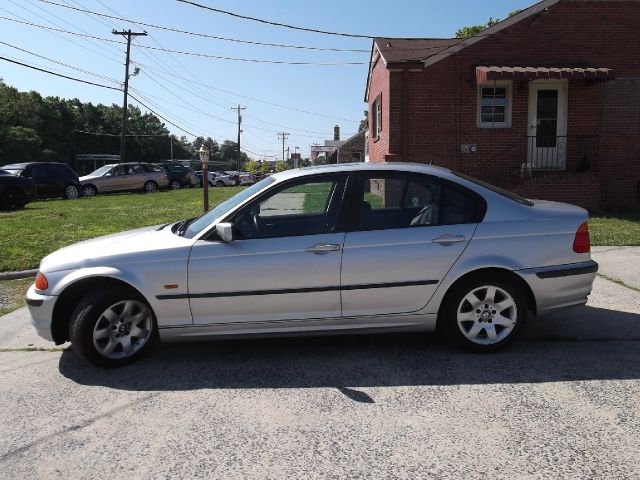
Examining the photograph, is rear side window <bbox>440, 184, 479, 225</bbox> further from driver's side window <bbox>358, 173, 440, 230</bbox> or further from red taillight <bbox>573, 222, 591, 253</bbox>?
red taillight <bbox>573, 222, 591, 253</bbox>

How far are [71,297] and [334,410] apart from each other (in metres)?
2.34

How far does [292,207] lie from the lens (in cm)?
502

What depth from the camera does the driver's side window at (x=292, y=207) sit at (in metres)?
4.39

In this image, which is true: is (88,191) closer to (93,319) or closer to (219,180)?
(219,180)

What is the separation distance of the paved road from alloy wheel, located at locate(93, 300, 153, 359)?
7.1 inches

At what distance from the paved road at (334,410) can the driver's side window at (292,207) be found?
1045 mm

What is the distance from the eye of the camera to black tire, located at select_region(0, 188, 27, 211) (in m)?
15.5

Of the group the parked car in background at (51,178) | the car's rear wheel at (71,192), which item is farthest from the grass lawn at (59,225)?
the car's rear wheel at (71,192)

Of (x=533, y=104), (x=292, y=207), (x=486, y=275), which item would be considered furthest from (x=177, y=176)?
(x=486, y=275)

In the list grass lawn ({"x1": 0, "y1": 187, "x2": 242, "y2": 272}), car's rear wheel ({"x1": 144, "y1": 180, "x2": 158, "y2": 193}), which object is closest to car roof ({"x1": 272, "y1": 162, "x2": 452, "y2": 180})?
grass lawn ({"x1": 0, "y1": 187, "x2": 242, "y2": 272})

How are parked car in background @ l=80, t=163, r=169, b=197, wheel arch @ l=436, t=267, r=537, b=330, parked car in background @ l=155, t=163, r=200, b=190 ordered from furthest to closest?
parked car in background @ l=155, t=163, r=200, b=190
parked car in background @ l=80, t=163, r=169, b=197
wheel arch @ l=436, t=267, r=537, b=330

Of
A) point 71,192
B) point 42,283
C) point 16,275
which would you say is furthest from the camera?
point 71,192

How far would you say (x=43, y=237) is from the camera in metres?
10.2

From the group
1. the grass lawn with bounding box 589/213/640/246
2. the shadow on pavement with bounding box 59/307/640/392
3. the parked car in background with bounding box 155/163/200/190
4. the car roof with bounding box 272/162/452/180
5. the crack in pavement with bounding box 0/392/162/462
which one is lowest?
the crack in pavement with bounding box 0/392/162/462
